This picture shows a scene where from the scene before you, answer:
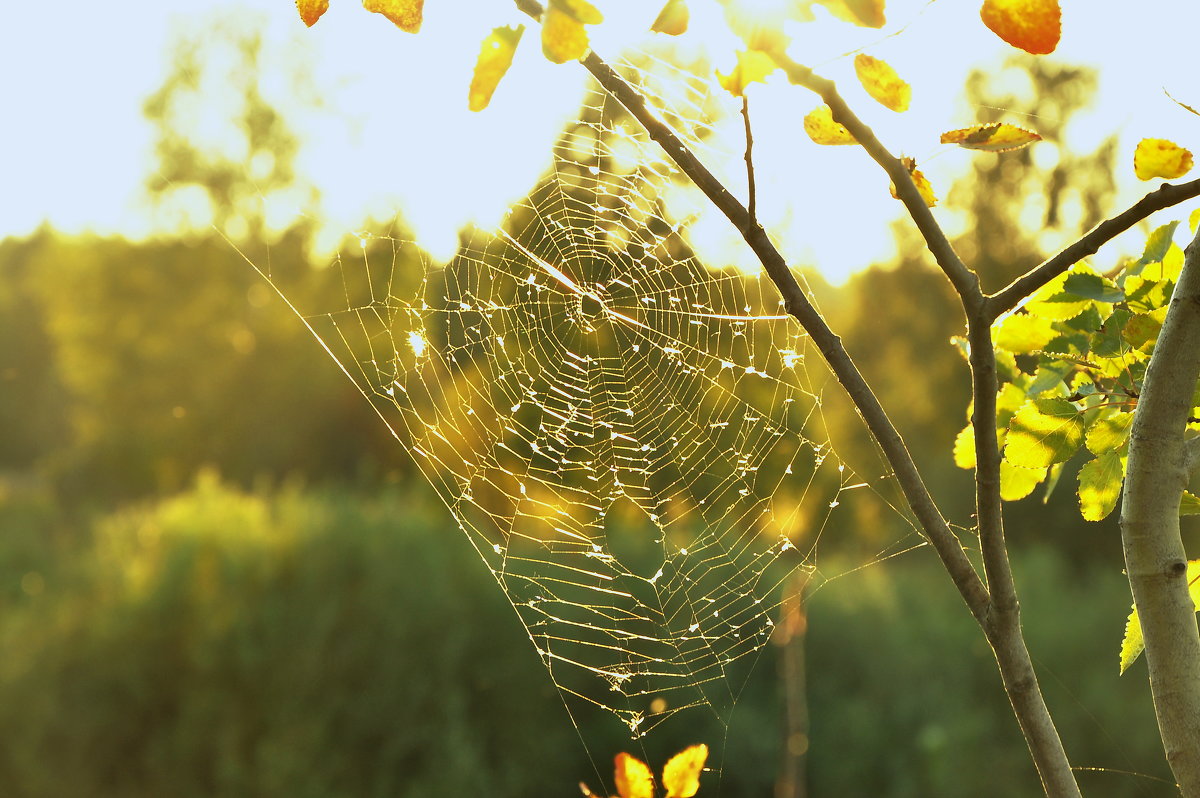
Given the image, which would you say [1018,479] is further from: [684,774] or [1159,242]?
[684,774]

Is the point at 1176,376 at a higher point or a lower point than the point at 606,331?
lower

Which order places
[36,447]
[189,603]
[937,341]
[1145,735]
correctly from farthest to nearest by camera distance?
[36,447] → [937,341] → [1145,735] → [189,603]

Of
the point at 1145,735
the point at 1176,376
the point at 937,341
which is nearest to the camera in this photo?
the point at 1176,376

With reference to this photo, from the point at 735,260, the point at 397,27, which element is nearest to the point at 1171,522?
the point at 397,27

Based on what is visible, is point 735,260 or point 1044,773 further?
point 735,260

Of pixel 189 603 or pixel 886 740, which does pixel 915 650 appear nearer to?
pixel 886 740

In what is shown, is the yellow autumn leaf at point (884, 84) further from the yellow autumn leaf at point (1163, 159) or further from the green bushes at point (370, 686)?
the green bushes at point (370, 686)

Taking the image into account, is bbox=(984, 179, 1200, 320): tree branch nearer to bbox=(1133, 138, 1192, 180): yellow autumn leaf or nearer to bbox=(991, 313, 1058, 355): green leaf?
bbox=(1133, 138, 1192, 180): yellow autumn leaf
